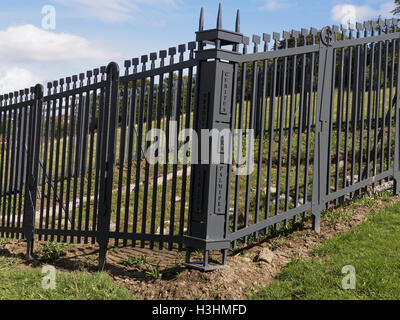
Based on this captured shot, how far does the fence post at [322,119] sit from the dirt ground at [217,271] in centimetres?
33

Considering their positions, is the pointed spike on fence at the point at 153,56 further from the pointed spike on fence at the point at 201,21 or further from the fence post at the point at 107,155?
the pointed spike on fence at the point at 201,21

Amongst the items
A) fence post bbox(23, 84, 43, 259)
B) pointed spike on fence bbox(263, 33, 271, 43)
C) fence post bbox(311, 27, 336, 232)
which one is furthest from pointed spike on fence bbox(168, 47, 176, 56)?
fence post bbox(23, 84, 43, 259)

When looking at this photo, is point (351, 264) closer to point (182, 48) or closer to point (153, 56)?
point (182, 48)

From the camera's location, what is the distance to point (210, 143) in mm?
4773

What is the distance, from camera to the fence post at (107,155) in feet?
19.8

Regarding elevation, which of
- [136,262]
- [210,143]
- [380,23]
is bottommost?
[136,262]

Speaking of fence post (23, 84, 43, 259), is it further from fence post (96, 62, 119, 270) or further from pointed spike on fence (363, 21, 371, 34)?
pointed spike on fence (363, 21, 371, 34)

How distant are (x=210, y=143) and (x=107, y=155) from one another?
186 cm

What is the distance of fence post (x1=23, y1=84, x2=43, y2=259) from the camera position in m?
7.54

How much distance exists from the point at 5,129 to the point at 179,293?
5875 mm

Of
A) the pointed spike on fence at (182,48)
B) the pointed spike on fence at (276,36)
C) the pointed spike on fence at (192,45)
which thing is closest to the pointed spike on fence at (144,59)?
the pointed spike on fence at (182,48)

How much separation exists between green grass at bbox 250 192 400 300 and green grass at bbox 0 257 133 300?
59.7 inches

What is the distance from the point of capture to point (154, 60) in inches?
232

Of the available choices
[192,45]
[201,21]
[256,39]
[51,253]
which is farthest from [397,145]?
[51,253]
